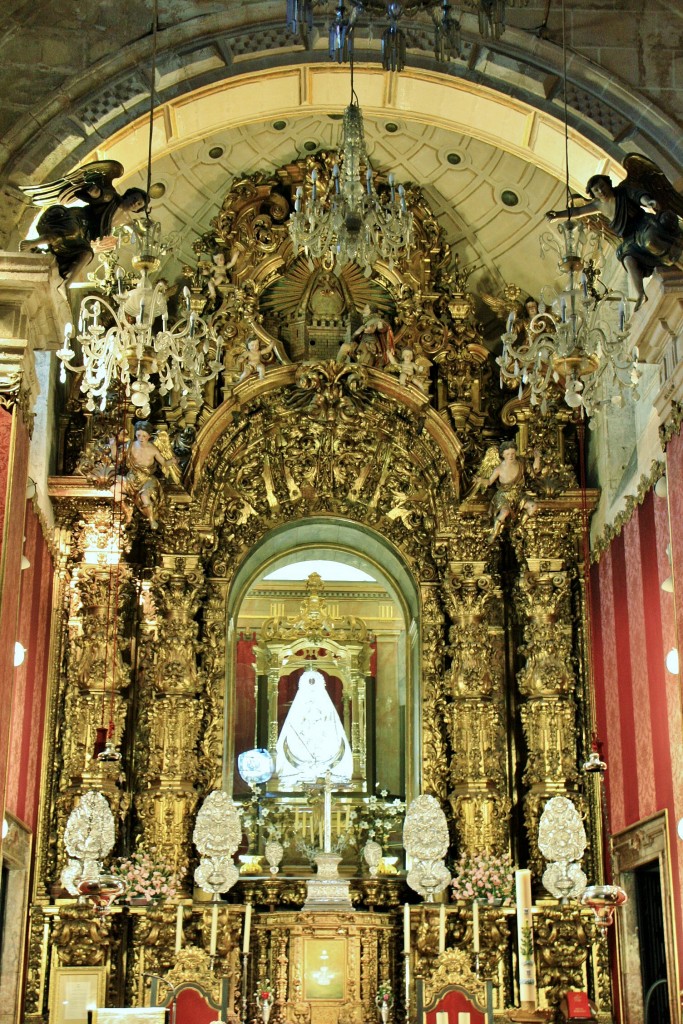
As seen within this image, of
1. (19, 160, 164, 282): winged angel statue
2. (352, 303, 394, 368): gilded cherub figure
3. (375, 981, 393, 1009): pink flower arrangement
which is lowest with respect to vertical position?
(375, 981, 393, 1009): pink flower arrangement

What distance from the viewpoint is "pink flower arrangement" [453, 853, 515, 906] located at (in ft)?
42.8

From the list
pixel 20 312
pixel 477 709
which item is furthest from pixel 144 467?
pixel 477 709

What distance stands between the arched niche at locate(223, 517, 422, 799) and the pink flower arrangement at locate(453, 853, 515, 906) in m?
1.32

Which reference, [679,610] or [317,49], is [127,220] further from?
[679,610]

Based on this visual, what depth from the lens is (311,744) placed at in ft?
50.1

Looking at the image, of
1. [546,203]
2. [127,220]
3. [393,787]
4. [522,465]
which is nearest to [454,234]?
[546,203]

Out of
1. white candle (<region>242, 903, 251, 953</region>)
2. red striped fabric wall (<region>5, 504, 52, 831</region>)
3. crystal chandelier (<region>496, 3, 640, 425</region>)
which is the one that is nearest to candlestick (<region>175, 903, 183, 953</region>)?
white candle (<region>242, 903, 251, 953</region>)

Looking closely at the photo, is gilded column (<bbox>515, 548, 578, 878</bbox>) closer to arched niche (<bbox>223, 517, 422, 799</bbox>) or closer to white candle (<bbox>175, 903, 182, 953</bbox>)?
arched niche (<bbox>223, 517, 422, 799</bbox>)

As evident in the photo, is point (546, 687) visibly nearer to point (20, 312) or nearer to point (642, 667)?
point (642, 667)

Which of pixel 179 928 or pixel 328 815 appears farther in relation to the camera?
pixel 328 815

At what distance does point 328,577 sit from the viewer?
16.5 metres

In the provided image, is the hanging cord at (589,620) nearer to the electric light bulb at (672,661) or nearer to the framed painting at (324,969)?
the electric light bulb at (672,661)

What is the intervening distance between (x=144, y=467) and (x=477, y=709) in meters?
Result: 4.07

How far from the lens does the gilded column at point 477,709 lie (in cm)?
1354
